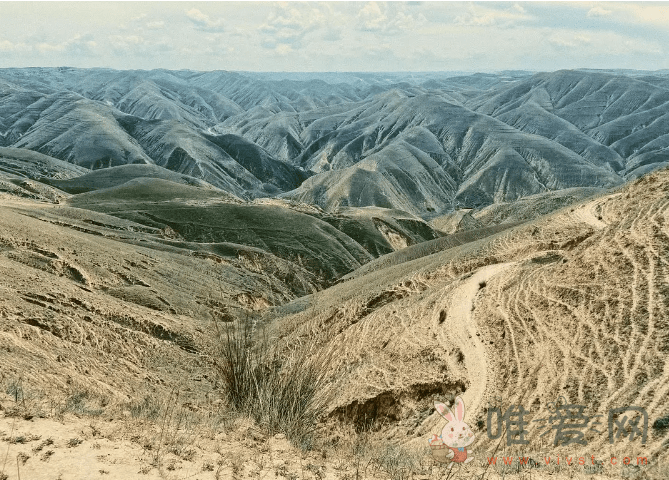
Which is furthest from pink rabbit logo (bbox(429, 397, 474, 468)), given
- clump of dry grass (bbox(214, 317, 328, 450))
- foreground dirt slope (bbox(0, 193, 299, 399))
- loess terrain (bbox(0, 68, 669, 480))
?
foreground dirt slope (bbox(0, 193, 299, 399))

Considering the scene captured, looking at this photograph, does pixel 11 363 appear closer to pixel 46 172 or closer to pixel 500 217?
pixel 500 217

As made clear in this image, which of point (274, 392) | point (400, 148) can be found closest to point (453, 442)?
point (274, 392)

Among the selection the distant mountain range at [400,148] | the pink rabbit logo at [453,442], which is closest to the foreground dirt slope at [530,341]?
the pink rabbit logo at [453,442]

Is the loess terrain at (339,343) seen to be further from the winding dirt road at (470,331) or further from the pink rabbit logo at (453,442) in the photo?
the pink rabbit logo at (453,442)

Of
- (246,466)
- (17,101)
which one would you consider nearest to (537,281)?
(246,466)

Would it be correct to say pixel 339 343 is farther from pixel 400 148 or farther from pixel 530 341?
pixel 400 148
